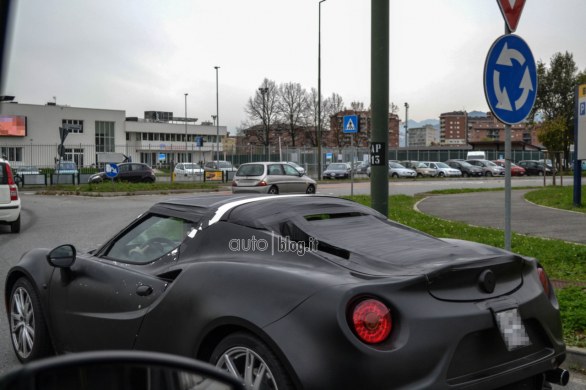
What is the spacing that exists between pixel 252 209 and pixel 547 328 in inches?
72.2

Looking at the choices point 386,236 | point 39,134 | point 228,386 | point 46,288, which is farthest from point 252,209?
point 39,134

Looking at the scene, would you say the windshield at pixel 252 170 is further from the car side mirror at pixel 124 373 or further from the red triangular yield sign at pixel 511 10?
the car side mirror at pixel 124 373

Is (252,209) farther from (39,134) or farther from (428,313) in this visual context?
(39,134)

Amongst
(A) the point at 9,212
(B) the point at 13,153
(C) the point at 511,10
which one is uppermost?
(C) the point at 511,10

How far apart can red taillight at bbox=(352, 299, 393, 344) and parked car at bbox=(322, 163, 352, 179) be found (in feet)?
145

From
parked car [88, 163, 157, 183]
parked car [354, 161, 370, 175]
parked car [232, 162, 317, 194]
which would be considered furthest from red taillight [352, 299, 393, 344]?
parked car [354, 161, 370, 175]

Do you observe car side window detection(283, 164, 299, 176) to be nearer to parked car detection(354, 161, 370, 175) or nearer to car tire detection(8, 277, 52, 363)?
car tire detection(8, 277, 52, 363)

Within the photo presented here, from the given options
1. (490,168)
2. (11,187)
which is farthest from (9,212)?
(490,168)

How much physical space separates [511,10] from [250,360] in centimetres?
428

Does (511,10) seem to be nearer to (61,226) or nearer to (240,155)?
(61,226)

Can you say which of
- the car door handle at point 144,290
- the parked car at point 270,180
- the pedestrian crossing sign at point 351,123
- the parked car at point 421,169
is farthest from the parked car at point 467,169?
the car door handle at point 144,290

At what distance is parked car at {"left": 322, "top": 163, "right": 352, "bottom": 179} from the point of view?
46.8m

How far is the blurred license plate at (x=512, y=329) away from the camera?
119 inches

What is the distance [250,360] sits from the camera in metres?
2.87
